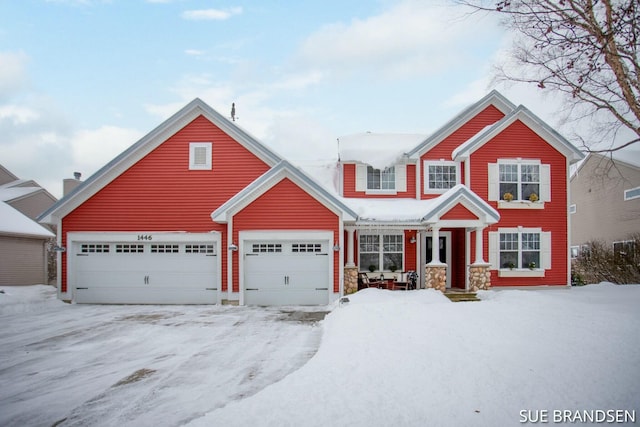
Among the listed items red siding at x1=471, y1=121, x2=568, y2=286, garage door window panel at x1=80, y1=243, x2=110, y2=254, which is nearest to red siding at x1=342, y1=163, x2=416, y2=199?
red siding at x1=471, y1=121, x2=568, y2=286

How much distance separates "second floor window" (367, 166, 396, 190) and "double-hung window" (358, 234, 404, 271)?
2027mm

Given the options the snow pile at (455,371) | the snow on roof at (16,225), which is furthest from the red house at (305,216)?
the snow on roof at (16,225)

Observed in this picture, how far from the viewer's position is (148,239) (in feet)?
49.6

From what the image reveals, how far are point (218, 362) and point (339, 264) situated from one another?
289 inches

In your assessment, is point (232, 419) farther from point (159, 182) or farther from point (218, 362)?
point (159, 182)

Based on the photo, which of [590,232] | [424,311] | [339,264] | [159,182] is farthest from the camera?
[590,232]

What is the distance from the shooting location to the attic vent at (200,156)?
15680 millimetres

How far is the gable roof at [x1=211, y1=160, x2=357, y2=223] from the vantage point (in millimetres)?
14297

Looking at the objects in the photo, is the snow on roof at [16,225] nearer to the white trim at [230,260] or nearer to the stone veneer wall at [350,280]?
the white trim at [230,260]

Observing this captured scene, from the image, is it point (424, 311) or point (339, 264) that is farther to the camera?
point (339, 264)

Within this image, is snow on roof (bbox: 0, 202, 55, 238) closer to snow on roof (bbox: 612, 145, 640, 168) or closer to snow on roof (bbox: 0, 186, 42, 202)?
snow on roof (bbox: 0, 186, 42, 202)

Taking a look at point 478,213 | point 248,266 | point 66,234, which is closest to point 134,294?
point 66,234

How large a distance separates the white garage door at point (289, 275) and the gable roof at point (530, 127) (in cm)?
675

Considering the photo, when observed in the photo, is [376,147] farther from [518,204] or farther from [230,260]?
[230,260]
